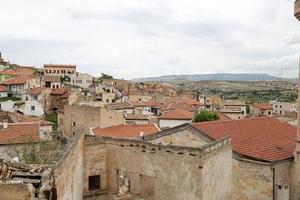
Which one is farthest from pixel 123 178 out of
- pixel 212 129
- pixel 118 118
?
pixel 118 118

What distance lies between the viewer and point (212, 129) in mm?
22844

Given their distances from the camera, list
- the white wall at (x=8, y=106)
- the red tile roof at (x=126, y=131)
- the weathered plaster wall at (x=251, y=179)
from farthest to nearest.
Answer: the white wall at (x=8, y=106) < the red tile roof at (x=126, y=131) < the weathered plaster wall at (x=251, y=179)

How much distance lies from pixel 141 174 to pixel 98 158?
2549mm

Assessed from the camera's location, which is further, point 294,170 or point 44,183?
point 294,170

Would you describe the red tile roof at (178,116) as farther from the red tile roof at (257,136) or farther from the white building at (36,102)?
the red tile roof at (257,136)

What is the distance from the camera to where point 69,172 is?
535 inches

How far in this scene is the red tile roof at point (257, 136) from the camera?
20.9 m

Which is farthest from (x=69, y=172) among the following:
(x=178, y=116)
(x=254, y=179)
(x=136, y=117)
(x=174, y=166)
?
(x=136, y=117)

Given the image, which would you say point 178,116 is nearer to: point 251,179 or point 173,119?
point 173,119

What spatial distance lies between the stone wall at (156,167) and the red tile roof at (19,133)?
67.0ft

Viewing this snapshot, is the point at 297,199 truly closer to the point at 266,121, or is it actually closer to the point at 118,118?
the point at 266,121

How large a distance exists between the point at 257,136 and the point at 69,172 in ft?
41.3

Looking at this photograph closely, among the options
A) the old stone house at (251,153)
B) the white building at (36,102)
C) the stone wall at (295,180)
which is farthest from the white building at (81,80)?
the stone wall at (295,180)

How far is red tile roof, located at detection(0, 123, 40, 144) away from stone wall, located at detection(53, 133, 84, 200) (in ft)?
70.6
